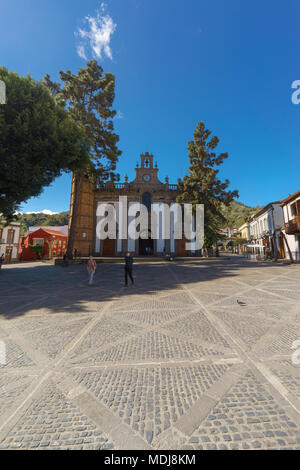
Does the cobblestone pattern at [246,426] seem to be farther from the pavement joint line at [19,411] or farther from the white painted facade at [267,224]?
the white painted facade at [267,224]

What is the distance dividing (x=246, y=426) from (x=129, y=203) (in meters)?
27.5

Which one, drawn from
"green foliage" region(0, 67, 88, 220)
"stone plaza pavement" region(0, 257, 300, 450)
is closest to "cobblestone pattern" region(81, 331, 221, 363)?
"stone plaza pavement" region(0, 257, 300, 450)

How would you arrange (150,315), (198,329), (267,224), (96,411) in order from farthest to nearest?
(267,224)
(150,315)
(198,329)
(96,411)

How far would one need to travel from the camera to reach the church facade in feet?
85.9

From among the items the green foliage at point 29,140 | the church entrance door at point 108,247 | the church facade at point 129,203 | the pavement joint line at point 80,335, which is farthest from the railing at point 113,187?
the pavement joint line at point 80,335

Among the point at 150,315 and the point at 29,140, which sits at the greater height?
the point at 29,140

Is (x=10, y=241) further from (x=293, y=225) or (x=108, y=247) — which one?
(x=293, y=225)

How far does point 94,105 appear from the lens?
2011cm

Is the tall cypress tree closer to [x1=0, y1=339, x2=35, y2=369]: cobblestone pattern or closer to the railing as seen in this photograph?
the railing

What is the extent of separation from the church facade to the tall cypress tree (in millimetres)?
7161

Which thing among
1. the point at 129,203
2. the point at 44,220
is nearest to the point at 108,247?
the point at 129,203

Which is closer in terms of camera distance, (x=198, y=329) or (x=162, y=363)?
(x=162, y=363)

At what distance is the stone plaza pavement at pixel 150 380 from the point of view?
162 centimetres

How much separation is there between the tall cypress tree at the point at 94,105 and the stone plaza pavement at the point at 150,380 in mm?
15744
